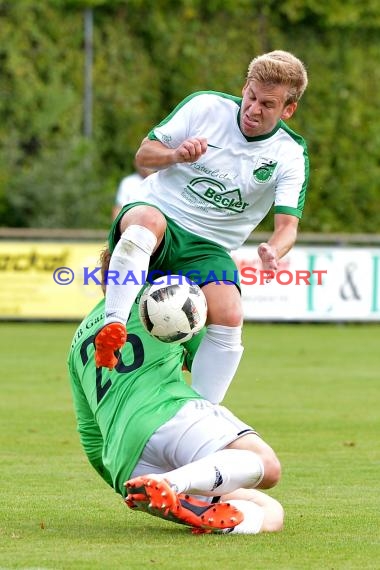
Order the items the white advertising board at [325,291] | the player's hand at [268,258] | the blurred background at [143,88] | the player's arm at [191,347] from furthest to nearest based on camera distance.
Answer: the blurred background at [143,88]
the white advertising board at [325,291]
the player's arm at [191,347]
the player's hand at [268,258]

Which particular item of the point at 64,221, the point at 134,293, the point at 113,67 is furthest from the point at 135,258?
the point at 113,67

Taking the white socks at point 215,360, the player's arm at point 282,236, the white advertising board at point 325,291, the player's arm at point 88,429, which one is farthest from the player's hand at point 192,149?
the white advertising board at point 325,291

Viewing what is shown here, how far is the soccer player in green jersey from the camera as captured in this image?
546 centimetres

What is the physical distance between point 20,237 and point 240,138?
1381 centimetres

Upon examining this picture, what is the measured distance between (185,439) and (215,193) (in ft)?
5.47

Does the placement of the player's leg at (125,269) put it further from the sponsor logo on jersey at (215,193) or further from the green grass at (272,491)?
the green grass at (272,491)

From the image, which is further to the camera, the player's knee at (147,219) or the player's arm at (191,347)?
the player's arm at (191,347)

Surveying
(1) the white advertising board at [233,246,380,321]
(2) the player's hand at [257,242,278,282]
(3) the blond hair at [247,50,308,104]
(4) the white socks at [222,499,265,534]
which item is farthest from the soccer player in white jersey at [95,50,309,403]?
(1) the white advertising board at [233,246,380,321]

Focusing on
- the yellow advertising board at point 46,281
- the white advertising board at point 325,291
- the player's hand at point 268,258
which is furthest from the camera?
the white advertising board at point 325,291

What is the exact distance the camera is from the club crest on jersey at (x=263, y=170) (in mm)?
6863

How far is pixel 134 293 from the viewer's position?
6.23 metres

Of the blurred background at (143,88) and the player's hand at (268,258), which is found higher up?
the player's hand at (268,258)

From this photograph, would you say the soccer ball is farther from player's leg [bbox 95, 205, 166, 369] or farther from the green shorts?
the green shorts

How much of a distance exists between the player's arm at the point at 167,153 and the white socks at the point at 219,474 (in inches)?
62.2
